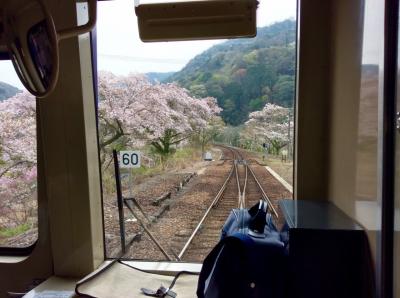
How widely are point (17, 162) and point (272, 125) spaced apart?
1346 millimetres

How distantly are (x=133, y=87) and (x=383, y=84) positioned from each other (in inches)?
46.8

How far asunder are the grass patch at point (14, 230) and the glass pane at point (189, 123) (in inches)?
17.1

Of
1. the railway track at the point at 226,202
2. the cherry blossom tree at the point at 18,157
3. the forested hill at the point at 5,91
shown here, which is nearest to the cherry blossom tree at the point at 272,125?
the railway track at the point at 226,202

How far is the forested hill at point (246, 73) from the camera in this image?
162cm

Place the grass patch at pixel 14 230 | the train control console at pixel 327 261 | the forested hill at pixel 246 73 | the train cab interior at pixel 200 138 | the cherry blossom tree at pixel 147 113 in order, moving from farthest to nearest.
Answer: the grass patch at pixel 14 230, the cherry blossom tree at pixel 147 113, the forested hill at pixel 246 73, the train control console at pixel 327 261, the train cab interior at pixel 200 138

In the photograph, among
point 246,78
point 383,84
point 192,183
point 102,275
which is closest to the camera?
point 383,84

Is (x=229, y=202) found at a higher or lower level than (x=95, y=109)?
lower

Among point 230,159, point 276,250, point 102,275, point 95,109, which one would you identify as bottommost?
point 102,275

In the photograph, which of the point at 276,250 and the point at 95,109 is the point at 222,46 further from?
the point at 276,250

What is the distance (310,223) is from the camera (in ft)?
3.66

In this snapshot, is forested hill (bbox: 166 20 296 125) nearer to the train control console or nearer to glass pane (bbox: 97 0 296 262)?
glass pane (bbox: 97 0 296 262)

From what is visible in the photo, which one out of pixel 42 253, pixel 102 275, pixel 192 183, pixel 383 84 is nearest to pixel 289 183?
pixel 192 183

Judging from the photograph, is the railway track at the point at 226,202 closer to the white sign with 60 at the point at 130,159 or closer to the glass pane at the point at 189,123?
the glass pane at the point at 189,123

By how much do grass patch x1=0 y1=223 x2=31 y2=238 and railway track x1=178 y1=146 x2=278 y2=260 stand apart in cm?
84
